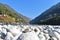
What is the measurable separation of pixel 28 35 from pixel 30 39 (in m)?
0.23

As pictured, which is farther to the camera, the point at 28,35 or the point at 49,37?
the point at 49,37

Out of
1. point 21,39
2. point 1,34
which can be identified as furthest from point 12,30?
point 21,39

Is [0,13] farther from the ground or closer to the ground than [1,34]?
farther from the ground

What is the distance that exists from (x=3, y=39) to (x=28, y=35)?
1.73 meters

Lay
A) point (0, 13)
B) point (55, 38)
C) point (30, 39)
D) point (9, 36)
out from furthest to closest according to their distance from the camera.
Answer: point (0, 13)
point (55, 38)
point (9, 36)
point (30, 39)

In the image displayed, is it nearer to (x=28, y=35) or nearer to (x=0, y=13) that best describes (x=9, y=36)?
(x=28, y=35)

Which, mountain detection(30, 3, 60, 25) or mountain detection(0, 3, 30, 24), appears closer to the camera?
mountain detection(0, 3, 30, 24)

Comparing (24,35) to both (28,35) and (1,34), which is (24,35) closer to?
(28,35)

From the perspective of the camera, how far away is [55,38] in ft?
34.0

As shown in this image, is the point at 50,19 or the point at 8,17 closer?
the point at 8,17

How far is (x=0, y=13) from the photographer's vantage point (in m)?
81.4

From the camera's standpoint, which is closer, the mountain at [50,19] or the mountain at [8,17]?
the mountain at [8,17]

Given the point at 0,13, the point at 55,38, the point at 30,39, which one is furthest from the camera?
the point at 0,13

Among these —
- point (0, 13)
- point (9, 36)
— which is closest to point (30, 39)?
point (9, 36)
